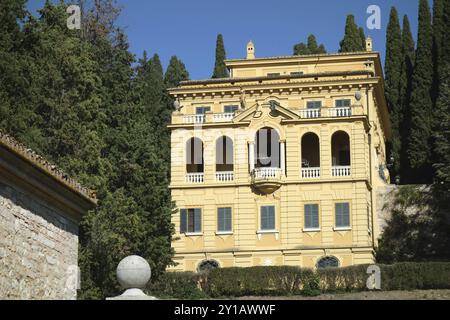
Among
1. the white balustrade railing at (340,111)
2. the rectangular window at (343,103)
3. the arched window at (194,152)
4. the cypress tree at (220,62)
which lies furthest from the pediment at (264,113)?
the cypress tree at (220,62)

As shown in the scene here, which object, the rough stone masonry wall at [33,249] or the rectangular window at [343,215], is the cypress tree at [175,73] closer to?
the rectangular window at [343,215]

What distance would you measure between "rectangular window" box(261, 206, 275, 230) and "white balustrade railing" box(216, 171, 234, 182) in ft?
8.34

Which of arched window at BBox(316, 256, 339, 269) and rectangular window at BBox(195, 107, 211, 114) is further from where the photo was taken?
rectangular window at BBox(195, 107, 211, 114)

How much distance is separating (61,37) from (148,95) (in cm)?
2645

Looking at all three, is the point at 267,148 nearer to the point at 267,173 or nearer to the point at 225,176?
the point at 267,173

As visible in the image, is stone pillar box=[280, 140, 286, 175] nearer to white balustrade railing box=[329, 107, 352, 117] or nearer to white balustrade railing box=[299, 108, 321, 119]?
white balustrade railing box=[299, 108, 321, 119]

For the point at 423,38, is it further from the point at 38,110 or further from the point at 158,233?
the point at 38,110

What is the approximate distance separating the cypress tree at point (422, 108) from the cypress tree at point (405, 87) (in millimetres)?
1565

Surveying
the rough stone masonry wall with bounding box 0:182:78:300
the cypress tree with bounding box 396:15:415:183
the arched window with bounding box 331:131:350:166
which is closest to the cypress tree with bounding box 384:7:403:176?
the cypress tree with bounding box 396:15:415:183

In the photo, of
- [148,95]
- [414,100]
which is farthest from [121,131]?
[414,100]

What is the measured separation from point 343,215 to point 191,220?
27.0 feet

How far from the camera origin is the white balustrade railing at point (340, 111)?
51.9 metres

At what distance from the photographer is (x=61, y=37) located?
38.6 meters

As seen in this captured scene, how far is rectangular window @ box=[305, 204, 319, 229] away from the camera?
50.4m
